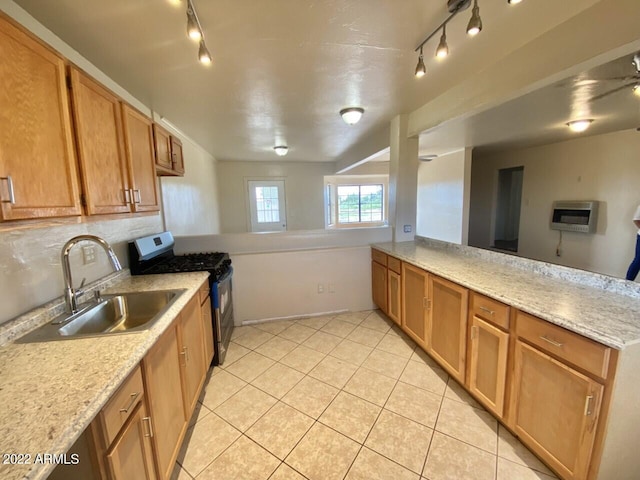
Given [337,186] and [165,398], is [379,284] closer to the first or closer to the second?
[165,398]

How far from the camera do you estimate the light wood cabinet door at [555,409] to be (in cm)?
113

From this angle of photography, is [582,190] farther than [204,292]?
Yes

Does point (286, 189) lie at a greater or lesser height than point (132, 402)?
greater

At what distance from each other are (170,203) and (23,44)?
82.6 inches

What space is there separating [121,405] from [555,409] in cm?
187

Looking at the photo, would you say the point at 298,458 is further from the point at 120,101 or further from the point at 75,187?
the point at 120,101

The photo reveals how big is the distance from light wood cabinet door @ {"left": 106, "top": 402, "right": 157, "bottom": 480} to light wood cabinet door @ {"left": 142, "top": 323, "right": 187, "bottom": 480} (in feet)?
0.17

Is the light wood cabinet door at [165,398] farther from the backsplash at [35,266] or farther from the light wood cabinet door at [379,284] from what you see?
the light wood cabinet door at [379,284]

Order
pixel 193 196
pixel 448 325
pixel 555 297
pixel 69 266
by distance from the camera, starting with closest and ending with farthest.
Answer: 1. pixel 69 266
2. pixel 555 297
3. pixel 448 325
4. pixel 193 196

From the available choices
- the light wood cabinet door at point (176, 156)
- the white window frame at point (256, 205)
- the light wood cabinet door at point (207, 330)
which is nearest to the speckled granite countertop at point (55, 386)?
the light wood cabinet door at point (207, 330)

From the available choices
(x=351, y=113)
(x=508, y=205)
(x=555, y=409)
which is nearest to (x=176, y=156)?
(x=351, y=113)

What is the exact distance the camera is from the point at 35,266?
1335 millimetres

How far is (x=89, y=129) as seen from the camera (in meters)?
1.30

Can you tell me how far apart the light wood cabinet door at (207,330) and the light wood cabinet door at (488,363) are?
193cm
